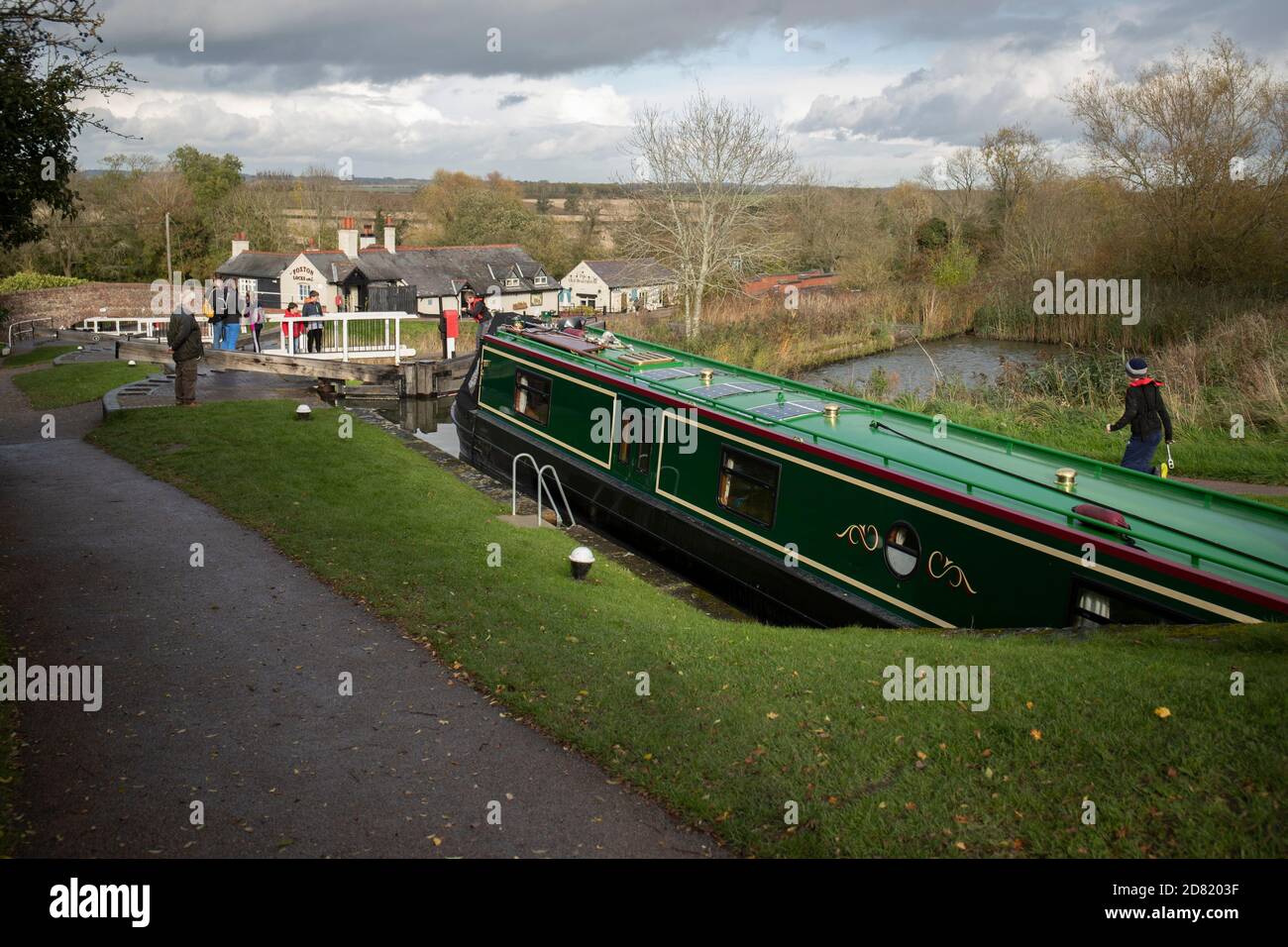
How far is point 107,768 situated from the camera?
17.1 ft

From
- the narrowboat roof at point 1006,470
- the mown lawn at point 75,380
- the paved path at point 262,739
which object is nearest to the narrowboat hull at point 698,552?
the narrowboat roof at point 1006,470

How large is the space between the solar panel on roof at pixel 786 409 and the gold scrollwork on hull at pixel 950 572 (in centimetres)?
246

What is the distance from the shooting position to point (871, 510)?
817cm

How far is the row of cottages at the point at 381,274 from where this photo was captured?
160ft

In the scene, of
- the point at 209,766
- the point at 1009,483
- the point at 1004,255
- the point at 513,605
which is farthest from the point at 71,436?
the point at 1004,255

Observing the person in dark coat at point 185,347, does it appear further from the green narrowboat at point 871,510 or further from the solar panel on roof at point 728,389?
the solar panel on roof at point 728,389

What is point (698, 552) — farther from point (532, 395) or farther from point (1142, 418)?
point (1142, 418)

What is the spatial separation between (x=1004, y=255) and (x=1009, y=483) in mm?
33717

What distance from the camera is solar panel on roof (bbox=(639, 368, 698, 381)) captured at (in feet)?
37.8

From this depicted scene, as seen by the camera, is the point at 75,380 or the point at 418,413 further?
the point at 418,413

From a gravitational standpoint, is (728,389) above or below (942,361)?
above

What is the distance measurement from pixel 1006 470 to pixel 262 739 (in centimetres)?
597

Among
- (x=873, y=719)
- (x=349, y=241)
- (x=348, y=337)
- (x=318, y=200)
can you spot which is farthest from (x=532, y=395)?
(x=318, y=200)
